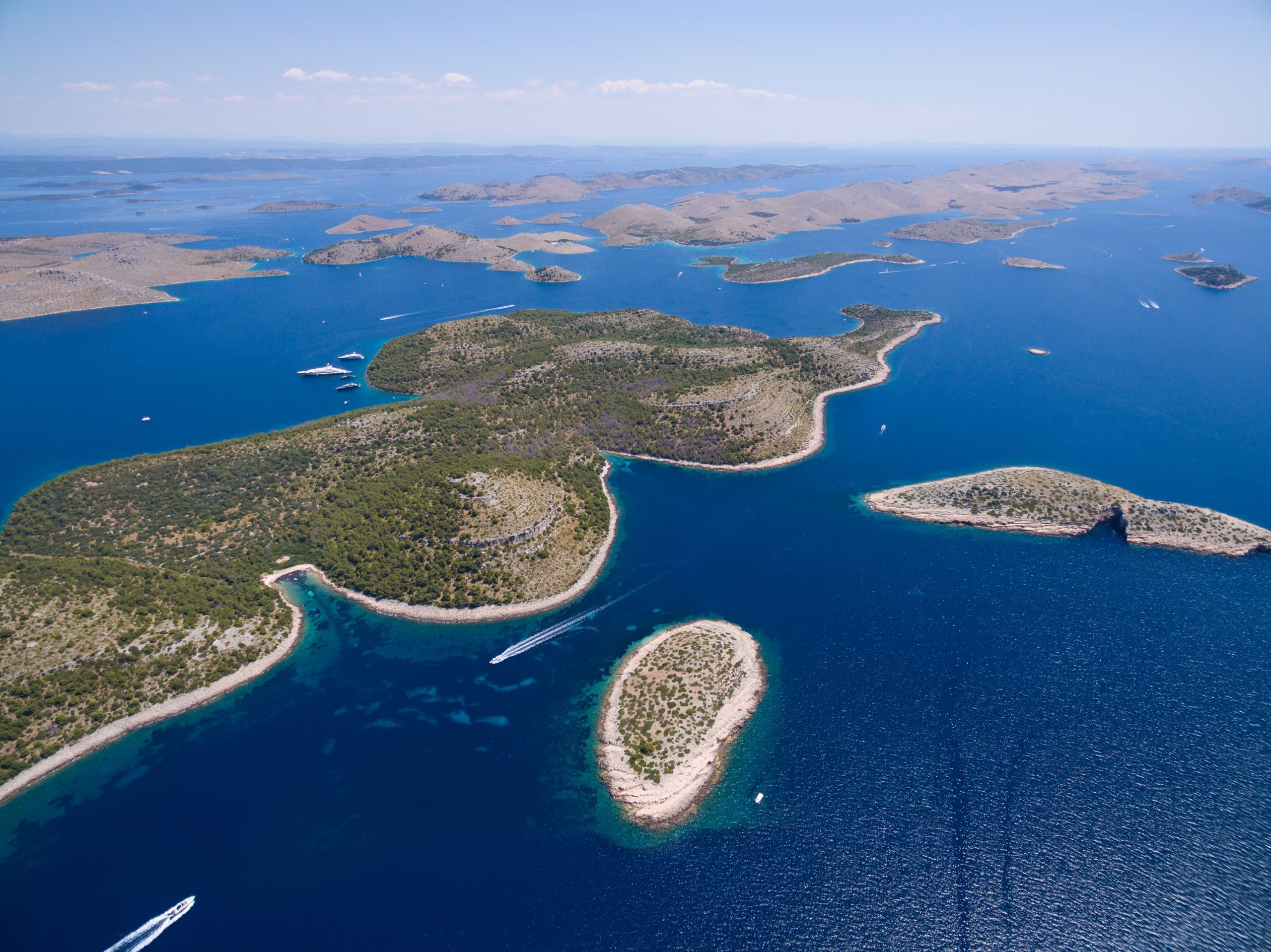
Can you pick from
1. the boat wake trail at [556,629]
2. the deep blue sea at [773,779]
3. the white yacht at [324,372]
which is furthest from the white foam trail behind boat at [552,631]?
the white yacht at [324,372]

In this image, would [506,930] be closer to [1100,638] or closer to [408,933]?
[408,933]

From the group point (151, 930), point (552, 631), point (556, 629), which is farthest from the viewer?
point (556, 629)

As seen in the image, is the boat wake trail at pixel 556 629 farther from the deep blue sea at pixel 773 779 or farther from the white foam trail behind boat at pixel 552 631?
the deep blue sea at pixel 773 779

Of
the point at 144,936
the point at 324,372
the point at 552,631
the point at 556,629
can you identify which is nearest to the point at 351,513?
the point at 552,631

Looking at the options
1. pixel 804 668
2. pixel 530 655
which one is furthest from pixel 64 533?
pixel 804 668

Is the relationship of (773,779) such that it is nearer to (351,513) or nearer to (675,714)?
(675,714)

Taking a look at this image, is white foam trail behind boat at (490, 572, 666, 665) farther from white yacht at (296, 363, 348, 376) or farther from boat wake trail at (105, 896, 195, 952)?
white yacht at (296, 363, 348, 376)

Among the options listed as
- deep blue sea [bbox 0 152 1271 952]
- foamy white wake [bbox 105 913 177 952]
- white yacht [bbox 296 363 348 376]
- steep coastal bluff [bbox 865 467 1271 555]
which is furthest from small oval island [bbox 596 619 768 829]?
white yacht [bbox 296 363 348 376]
